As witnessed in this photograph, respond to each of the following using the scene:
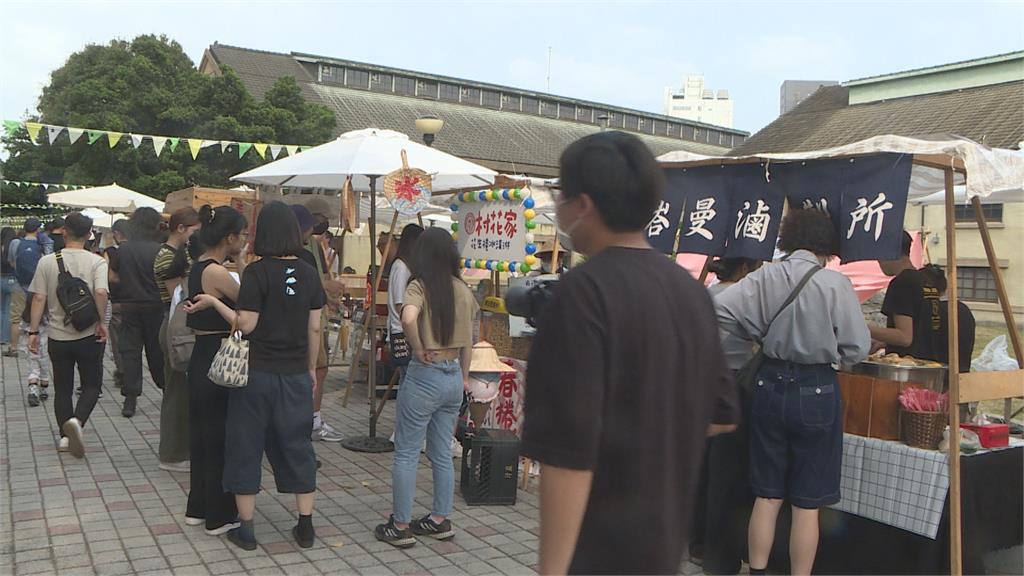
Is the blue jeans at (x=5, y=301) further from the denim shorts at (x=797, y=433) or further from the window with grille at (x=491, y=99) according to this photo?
the window with grille at (x=491, y=99)

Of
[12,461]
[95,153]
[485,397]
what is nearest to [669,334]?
[485,397]

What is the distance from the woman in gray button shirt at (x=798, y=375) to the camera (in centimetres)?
382

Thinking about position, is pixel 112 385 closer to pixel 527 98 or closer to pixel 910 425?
pixel 910 425

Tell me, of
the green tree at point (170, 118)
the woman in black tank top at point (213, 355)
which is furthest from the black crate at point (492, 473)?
the green tree at point (170, 118)

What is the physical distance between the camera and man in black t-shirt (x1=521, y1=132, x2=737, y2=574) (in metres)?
1.57

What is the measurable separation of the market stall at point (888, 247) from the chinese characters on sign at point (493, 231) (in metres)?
1.83

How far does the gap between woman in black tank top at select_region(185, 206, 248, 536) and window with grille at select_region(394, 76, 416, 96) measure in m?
35.3

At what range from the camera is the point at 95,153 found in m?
23.1

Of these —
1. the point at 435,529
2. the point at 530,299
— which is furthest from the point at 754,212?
the point at 530,299

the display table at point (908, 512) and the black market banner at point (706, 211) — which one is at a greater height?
the black market banner at point (706, 211)

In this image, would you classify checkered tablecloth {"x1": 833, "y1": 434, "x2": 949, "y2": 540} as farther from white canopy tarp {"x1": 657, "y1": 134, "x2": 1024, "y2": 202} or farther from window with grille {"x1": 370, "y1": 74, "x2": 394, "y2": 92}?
window with grille {"x1": 370, "y1": 74, "x2": 394, "y2": 92}

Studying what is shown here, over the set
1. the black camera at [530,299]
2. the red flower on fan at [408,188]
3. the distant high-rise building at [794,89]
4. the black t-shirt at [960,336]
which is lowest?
the black t-shirt at [960,336]

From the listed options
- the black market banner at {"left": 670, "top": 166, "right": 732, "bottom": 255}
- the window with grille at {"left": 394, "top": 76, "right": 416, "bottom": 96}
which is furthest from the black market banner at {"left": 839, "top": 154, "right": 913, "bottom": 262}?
the window with grille at {"left": 394, "top": 76, "right": 416, "bottom": 96}

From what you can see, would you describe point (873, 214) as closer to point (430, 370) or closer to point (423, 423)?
point (430, 370)
